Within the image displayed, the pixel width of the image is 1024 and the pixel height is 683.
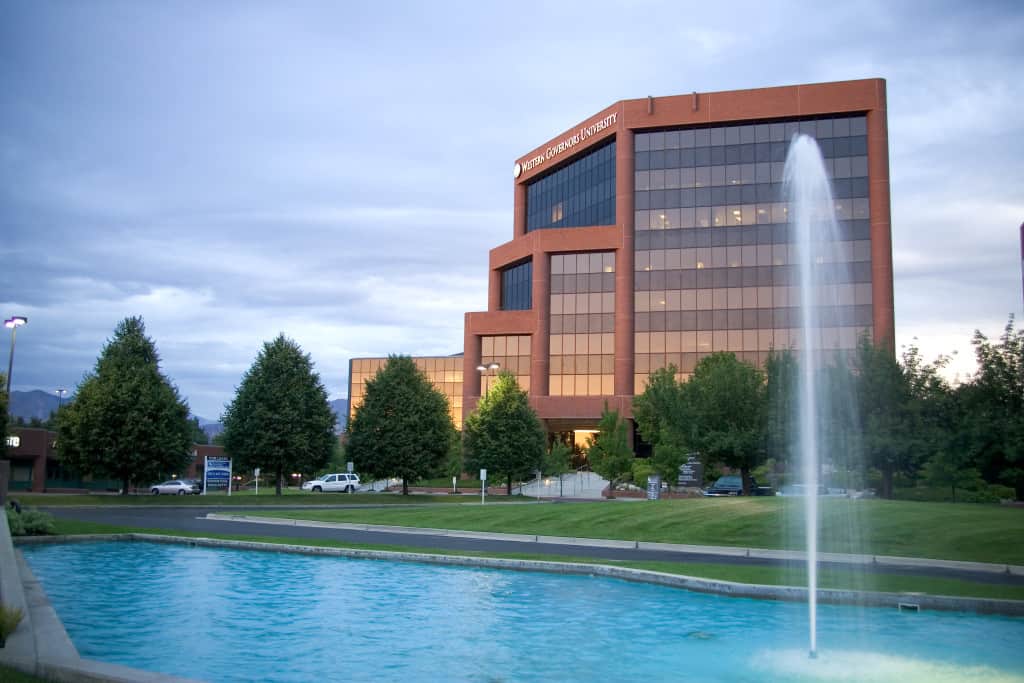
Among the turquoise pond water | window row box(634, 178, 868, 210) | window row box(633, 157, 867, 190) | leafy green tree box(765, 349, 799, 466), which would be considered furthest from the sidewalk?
window row box(633, 157, 867, 190)

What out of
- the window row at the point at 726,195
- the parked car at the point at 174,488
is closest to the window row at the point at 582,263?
the window row at the point at 726,195

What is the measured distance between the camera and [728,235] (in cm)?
7775

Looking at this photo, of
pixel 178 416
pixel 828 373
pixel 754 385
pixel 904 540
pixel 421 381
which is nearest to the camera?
pixel 904 540

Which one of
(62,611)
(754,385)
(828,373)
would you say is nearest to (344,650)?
(62,611)

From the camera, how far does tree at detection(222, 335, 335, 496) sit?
5697cm

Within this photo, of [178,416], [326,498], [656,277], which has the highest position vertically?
[656,277]

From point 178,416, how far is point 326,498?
1067 cm

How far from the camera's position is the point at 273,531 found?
106 feet

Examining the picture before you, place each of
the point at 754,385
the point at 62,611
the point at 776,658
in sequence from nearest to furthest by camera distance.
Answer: the point at 776,658
the point at 62,611
the point at 754,385

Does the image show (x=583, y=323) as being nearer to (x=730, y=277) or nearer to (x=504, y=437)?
(x=730, y=277)

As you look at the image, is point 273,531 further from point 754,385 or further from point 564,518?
point 754,385

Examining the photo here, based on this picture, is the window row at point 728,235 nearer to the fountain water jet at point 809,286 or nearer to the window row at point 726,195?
the window row at point 726,195

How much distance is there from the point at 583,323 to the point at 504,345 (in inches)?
333

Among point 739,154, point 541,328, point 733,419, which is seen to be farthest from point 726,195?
point 733,419
